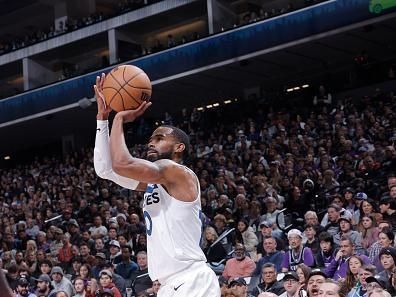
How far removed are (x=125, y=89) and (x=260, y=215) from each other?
8.24 meters

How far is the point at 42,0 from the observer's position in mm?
30781

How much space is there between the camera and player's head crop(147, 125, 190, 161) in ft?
16.1

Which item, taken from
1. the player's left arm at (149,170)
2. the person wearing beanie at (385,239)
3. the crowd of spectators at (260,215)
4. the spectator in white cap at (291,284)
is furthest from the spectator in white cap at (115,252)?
the player's left arm at (149,170)

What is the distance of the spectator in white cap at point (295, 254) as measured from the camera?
1003 cm

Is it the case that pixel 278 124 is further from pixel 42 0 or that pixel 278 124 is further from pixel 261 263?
pixel 42 0

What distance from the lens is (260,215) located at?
12836 mm

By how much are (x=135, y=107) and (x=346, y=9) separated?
16272mm

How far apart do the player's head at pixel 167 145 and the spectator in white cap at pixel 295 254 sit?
18.0 feet

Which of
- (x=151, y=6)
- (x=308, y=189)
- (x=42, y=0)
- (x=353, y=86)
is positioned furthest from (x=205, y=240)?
(x=42, y=0)

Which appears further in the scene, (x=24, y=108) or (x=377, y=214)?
(x=24, y=108)

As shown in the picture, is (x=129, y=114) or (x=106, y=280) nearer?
(x=129, y=114)

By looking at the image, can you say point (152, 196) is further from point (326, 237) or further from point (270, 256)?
point (270, 256)

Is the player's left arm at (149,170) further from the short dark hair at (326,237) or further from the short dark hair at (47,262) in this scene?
the short dark hair at (47,262)

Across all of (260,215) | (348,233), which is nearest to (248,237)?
(260,215)
